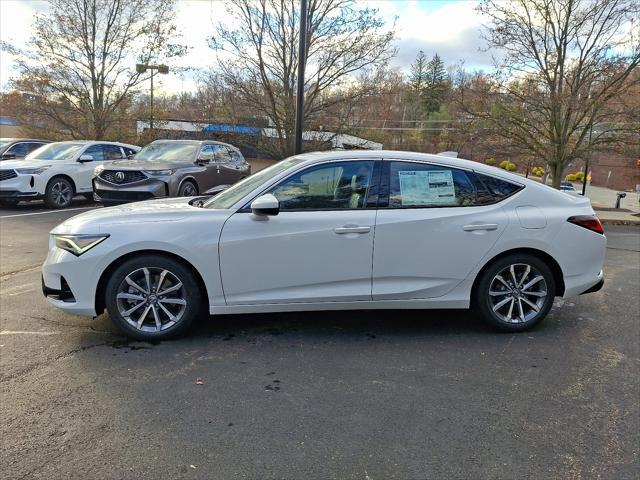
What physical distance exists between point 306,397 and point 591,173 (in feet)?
216

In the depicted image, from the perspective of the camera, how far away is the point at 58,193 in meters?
12.1

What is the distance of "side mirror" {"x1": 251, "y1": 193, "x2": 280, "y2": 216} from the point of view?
3.84 meters

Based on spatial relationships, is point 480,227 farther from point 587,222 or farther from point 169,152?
point 169,152

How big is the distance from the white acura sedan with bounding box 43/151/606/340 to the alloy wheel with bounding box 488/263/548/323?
0.01m

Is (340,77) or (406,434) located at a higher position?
(340,77)

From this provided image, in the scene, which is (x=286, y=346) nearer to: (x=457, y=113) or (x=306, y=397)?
(x=306, y=397)

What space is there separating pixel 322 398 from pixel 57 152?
1209 centimetres

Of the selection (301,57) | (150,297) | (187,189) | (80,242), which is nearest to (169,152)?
(187,189)

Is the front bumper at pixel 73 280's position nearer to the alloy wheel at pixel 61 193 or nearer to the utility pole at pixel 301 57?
the utility pole at pixel 301 57

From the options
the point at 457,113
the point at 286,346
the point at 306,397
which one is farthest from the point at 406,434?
the point at 457,113

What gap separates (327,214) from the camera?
4.05m

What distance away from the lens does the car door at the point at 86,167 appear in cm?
1252

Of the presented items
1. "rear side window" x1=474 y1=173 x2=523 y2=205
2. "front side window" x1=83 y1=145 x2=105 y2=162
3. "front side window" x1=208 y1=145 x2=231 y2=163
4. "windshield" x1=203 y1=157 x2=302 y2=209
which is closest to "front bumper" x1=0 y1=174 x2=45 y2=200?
"front side window" x1=83 y1=145 x2=105 y2=162

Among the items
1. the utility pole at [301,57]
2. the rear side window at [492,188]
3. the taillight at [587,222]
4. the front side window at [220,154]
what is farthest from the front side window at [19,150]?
the taillight at [587,222]
